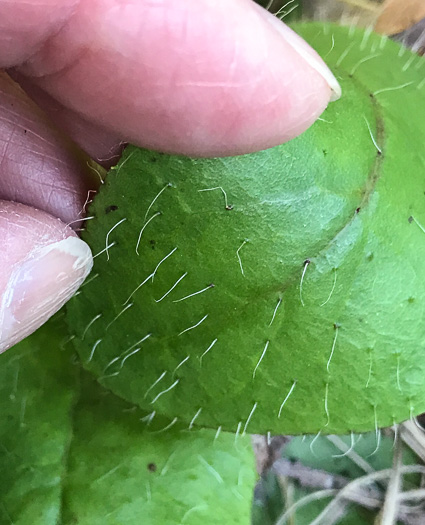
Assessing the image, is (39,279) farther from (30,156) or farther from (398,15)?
(398,15)

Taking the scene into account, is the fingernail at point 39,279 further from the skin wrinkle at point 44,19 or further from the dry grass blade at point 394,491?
the dry grass blade at point 394,491

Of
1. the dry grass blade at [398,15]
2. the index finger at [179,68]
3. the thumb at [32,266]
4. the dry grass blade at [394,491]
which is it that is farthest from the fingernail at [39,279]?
the dry grass blade at [394,491]

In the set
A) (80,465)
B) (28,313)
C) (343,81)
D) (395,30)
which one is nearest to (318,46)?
(343,81)

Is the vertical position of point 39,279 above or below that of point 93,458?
above

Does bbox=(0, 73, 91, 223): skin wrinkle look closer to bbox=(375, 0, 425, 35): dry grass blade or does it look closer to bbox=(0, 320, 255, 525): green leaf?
bbox=(0, 320, 255, 525): green leaf

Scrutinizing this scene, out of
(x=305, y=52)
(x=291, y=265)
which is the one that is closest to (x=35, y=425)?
(x=291, y=265)

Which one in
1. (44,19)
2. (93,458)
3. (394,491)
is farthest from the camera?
(394,491)

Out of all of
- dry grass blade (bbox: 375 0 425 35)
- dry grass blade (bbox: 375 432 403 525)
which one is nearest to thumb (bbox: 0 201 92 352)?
dry grass blade (bbox: 375 0 425 35)

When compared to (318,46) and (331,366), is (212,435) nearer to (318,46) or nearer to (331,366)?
(331,366)
